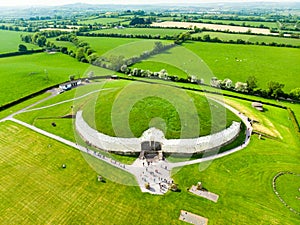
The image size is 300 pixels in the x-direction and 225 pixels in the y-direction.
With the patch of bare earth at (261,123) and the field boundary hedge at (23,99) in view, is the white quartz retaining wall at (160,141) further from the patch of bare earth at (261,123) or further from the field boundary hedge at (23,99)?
the field boundary hedge at (23,99)

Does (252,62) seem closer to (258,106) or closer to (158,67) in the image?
(158,67)

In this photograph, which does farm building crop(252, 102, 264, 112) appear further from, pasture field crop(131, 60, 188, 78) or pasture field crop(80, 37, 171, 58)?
pasture field crop(80, 37, 171, 58)

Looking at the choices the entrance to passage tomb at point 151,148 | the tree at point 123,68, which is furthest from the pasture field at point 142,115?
the tree at point 123,68

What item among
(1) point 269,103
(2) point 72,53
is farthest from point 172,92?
(2) point 72,53

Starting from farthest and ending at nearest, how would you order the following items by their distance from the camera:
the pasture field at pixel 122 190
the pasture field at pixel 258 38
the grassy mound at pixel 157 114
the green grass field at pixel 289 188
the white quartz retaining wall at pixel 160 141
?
the pasture field at pixel 258 38 → the grassy mound at pixel 157 114 → the white quartz retaining wall at pixel 160 141 → the green grass field at pixel 289 188 → the pasture field at pixel 122 190

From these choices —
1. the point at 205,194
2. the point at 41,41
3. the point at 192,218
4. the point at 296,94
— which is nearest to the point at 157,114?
the point at 205,194

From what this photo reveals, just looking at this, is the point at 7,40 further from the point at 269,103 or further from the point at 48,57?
the point at 269,103
